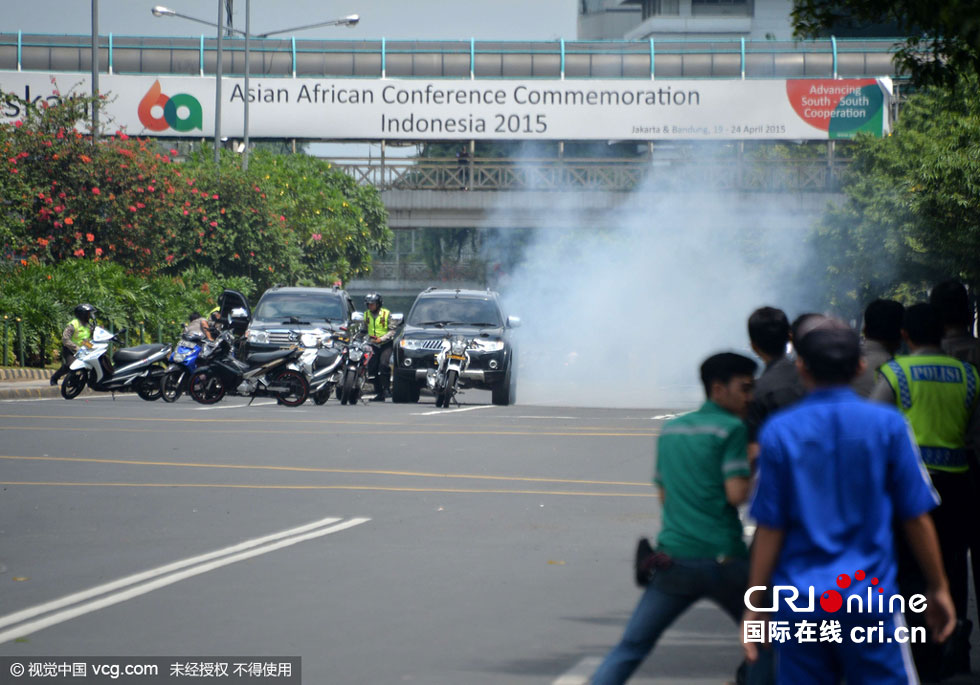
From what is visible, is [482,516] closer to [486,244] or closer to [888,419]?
[888,419]

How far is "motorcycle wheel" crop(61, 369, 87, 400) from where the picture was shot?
2475 centimetres

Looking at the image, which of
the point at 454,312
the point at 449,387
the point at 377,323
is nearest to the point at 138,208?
the point at 377,323

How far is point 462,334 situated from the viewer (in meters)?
26.1

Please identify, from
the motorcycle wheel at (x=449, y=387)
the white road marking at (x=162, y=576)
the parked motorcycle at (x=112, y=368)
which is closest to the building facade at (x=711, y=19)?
the motorcycle wheel at (x=449, y=387)

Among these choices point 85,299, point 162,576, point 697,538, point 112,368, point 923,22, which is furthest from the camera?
point 85,299

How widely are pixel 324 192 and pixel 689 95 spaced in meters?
17.1

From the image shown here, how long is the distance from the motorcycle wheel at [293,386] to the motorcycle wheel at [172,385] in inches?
70.6

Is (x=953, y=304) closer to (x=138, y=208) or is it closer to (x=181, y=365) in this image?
(x=181, y=365)

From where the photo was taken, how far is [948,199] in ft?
83.8

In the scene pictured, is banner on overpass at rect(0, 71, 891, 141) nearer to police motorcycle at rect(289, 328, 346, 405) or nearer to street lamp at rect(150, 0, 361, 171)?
street lamp at rect(150, 0, 361, 171)

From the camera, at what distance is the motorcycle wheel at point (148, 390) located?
25000 millimetres

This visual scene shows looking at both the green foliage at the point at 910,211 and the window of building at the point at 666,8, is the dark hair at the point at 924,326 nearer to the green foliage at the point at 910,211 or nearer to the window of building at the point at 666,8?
the green foliage at the point at 910,211

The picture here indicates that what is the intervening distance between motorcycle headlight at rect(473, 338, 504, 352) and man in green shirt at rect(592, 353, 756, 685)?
20861 mm

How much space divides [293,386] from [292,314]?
4.48 metres
